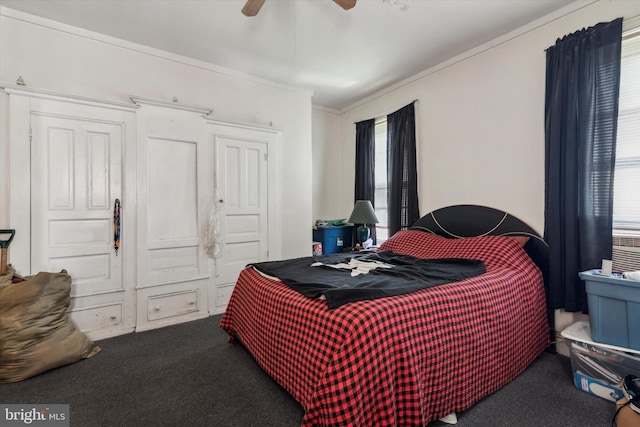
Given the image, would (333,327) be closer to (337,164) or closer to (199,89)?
(199,89)

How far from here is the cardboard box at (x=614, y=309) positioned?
1.60 metres

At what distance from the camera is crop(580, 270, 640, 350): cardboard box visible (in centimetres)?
160

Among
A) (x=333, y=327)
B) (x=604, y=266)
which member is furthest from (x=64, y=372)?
(x=604, y=266)

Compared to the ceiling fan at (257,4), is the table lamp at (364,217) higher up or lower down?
lower down

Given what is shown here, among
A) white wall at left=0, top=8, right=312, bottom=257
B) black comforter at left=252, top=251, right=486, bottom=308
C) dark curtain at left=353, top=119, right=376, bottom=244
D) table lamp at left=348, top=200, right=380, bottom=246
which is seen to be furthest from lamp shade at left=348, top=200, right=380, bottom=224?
black comforter at left=252, top=251, right=486, bottom=308

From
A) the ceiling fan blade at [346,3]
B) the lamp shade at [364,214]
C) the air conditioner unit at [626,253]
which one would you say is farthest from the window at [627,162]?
the lamp shade at [364,214]

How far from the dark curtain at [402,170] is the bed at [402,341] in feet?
3.85

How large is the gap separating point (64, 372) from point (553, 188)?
3700 mm

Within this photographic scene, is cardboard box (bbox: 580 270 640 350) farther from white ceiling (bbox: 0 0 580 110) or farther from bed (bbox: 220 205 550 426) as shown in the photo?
white ceiling (bbox: 0 0 580 110)

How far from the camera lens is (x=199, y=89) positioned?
10.2ft

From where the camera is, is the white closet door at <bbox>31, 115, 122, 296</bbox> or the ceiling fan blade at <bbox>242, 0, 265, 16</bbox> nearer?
the ceiling fan blade at <bbox>242, 0, 265, 16</bbox>

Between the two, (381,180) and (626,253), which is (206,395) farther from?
(381,180)

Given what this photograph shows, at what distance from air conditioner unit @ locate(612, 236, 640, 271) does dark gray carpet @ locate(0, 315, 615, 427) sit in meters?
0.78

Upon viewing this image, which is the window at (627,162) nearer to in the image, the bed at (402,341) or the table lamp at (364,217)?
the bed at (402,341)
